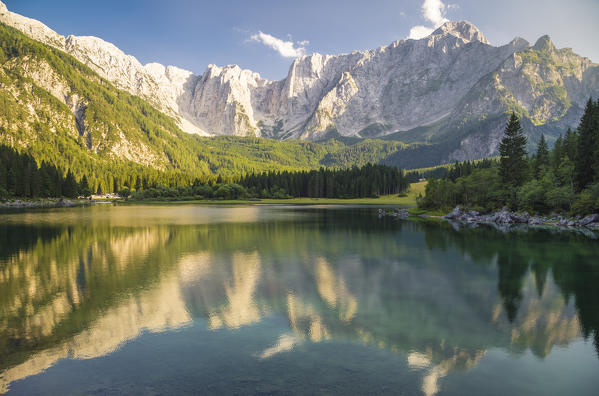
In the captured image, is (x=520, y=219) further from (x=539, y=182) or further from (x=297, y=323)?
(x=297, y=323)

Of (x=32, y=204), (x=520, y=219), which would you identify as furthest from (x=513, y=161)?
(x=32, y=204)

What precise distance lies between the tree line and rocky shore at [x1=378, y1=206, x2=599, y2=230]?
2969 mm

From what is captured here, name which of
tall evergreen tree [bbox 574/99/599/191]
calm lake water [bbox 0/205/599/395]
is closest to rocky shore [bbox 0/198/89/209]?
calm lake water [bbox 0/205/599/395]

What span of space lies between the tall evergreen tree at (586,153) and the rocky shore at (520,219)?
31.8ft

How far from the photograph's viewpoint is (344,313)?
19.1 m

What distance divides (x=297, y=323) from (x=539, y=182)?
83519mm

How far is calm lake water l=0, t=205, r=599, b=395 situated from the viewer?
12.2 metres

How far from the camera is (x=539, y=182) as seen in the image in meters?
79.1

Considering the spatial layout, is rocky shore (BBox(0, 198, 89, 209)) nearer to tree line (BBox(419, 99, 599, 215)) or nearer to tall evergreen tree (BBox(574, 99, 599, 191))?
tree line (BBox(419, 99, 599, 215))

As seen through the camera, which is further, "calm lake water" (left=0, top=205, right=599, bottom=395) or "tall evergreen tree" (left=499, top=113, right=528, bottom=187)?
"tall evergreen tree" (left=499, top=113, right=528, bottom=187)

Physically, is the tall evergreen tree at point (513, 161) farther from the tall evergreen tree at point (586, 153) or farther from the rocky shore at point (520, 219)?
the tall evergreen tree at point (586, 153)

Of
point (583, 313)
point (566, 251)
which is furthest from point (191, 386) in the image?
point (566, 251)

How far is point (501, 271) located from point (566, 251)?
1604cm

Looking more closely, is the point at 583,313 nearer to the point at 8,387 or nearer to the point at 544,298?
the point at 544,298
